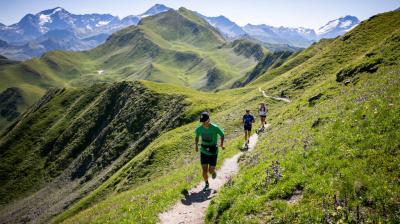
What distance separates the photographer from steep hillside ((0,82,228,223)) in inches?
3201

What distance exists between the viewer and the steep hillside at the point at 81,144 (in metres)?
81.3

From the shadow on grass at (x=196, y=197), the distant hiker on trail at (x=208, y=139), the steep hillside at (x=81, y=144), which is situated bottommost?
the steep hillside at (x=81, y=144)

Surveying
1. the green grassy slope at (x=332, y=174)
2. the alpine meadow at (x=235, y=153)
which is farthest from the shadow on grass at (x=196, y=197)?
the green grassy slope at (x=332, y=174)

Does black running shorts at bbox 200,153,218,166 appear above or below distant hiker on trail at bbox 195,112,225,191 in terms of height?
below

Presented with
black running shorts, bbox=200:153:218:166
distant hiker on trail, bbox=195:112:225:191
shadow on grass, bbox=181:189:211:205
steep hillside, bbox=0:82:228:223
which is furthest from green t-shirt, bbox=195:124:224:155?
steep hillside, bbox=0:82:228:223

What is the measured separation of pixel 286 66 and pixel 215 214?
110 metres

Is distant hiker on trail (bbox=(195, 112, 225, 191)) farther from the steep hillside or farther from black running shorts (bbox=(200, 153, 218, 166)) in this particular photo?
the steep hillside

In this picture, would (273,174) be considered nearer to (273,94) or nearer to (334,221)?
Answer: (334,221)

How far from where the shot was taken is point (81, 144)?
111m

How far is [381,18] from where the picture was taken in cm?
7538

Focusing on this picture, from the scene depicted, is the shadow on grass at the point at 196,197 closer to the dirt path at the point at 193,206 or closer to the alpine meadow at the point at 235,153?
the dirt path at the point at 193,206

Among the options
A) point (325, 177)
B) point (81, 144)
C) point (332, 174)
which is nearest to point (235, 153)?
point (325, 177)

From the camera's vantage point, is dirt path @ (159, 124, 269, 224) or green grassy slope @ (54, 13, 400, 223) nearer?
green grassy slope @ (54, 13, 400, 223)

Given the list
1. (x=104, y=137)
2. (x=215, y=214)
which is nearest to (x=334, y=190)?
(x=215, y=214)
